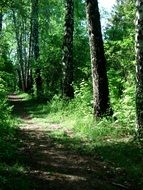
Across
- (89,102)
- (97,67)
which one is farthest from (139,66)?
(89,102)

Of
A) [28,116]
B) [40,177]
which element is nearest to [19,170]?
[40,177]

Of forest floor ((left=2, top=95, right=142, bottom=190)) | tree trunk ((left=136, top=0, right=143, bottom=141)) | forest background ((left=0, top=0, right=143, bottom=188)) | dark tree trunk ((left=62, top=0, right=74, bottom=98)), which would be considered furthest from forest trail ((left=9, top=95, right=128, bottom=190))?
dark tree trunk ((left=62, top=0, right=74, bottom=98))

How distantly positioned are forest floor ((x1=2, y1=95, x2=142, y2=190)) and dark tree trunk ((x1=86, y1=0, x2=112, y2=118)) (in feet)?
6.17

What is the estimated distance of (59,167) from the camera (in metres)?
9.89

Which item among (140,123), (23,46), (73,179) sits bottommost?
(73,179)

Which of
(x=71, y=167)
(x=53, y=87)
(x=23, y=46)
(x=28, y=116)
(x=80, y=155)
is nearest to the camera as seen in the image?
(x=71, y=167)

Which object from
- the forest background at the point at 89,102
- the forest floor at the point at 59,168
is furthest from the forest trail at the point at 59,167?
the forest background at the point at 89,102

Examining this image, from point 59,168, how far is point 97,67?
19.4 ft

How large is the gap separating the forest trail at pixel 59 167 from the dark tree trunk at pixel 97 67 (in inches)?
70.7

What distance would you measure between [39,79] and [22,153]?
2285cm

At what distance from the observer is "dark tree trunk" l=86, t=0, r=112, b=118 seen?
1489 centimetres

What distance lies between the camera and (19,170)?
9.23m

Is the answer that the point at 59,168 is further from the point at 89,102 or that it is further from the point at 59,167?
the point at 89,102

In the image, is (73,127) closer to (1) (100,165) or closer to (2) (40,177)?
(1) (100,165)
